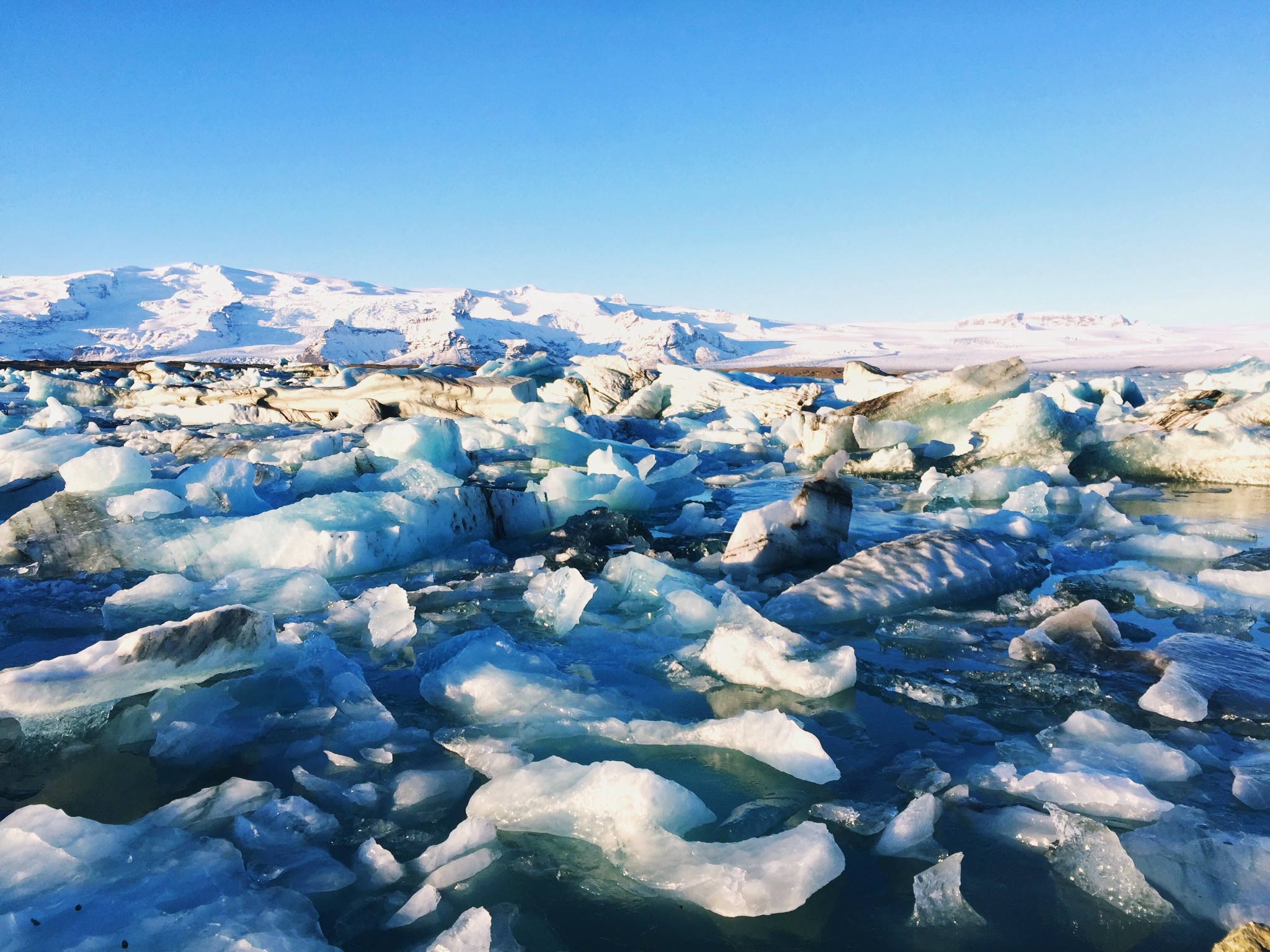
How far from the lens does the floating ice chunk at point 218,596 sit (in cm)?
274

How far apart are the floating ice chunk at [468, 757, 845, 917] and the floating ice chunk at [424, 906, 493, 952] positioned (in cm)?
29

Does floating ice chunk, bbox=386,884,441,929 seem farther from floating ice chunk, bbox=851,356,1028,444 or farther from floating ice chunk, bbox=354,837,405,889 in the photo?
floating ice chunk, bbox=851,356,1028,444

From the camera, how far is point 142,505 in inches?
147

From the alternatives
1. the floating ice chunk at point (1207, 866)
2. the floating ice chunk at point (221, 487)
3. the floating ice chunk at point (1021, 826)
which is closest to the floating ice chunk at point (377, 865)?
the floating ice chunk at point (1021, 826)

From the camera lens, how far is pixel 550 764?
5.17 ft

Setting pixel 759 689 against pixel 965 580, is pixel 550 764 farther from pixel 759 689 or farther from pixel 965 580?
pixel 965 580

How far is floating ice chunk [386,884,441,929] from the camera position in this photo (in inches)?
47.2

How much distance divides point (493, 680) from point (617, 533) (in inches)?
84.9

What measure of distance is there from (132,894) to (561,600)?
5.62ft

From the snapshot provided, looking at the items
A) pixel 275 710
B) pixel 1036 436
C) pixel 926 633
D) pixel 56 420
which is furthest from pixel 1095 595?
pixel 56 420

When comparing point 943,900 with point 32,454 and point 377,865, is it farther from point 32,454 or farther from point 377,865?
point 32,454

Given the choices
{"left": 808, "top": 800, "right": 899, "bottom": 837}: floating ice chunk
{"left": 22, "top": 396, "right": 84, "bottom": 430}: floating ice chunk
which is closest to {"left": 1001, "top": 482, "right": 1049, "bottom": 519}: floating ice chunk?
{"left": 808, "top": 800, "right": 899, "bottom": 837}: floating ice chunk

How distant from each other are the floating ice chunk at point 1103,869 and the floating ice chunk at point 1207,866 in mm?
46

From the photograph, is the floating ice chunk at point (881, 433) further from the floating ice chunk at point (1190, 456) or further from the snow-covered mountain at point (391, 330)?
the snow-covered mountain at point (391, 330)
